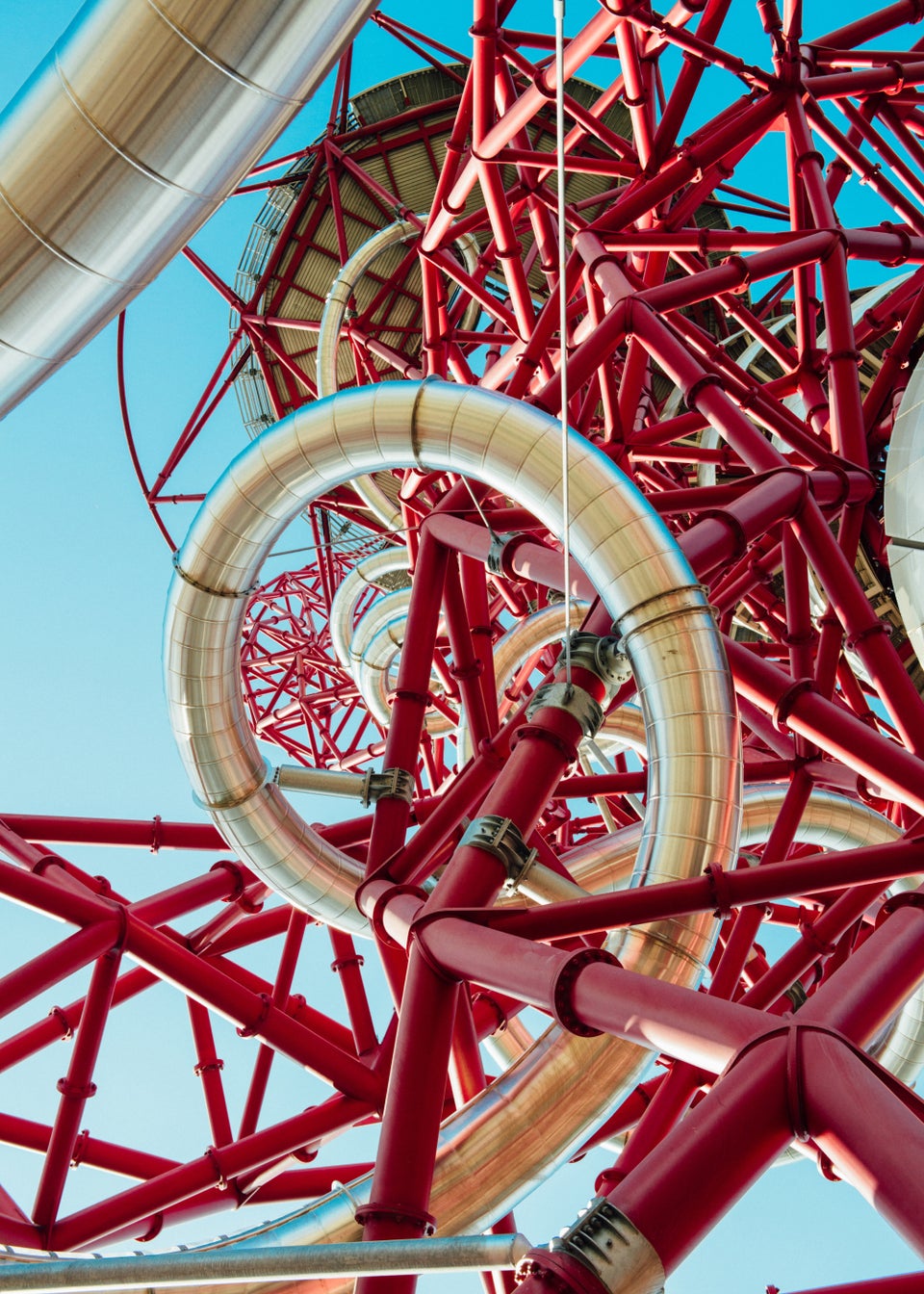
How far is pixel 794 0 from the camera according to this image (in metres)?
13.4

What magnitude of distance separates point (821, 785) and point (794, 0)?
876cm

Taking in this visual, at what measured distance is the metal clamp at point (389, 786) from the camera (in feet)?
31.8

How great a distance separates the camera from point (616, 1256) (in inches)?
167

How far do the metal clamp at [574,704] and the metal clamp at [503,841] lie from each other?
0.83 meters

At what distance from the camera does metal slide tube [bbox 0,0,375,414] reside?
4887 mm

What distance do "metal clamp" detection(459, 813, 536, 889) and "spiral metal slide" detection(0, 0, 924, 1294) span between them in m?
0.03

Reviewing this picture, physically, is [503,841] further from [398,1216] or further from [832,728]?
[832,728]

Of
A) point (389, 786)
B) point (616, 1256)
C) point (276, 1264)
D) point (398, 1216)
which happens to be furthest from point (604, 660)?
point (276, 1264)

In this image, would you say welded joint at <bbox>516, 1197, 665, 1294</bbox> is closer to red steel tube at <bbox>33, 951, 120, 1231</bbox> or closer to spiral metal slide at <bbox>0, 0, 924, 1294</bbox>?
spiral metal slide at <bbox>0, 0, 924, 1294</bbox>

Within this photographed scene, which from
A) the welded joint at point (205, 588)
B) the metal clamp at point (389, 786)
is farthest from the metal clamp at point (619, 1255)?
the welded joint at point (205, 588)

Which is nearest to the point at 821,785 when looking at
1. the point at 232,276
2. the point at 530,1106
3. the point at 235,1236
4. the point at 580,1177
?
the point at 530,1106

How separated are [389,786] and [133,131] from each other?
5.69 m

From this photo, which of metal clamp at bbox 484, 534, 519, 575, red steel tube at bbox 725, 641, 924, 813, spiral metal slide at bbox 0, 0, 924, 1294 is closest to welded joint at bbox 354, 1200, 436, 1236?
spiral metal slide at bbox 0, 0, 924, 1294

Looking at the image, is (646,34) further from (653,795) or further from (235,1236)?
(235,1236)
